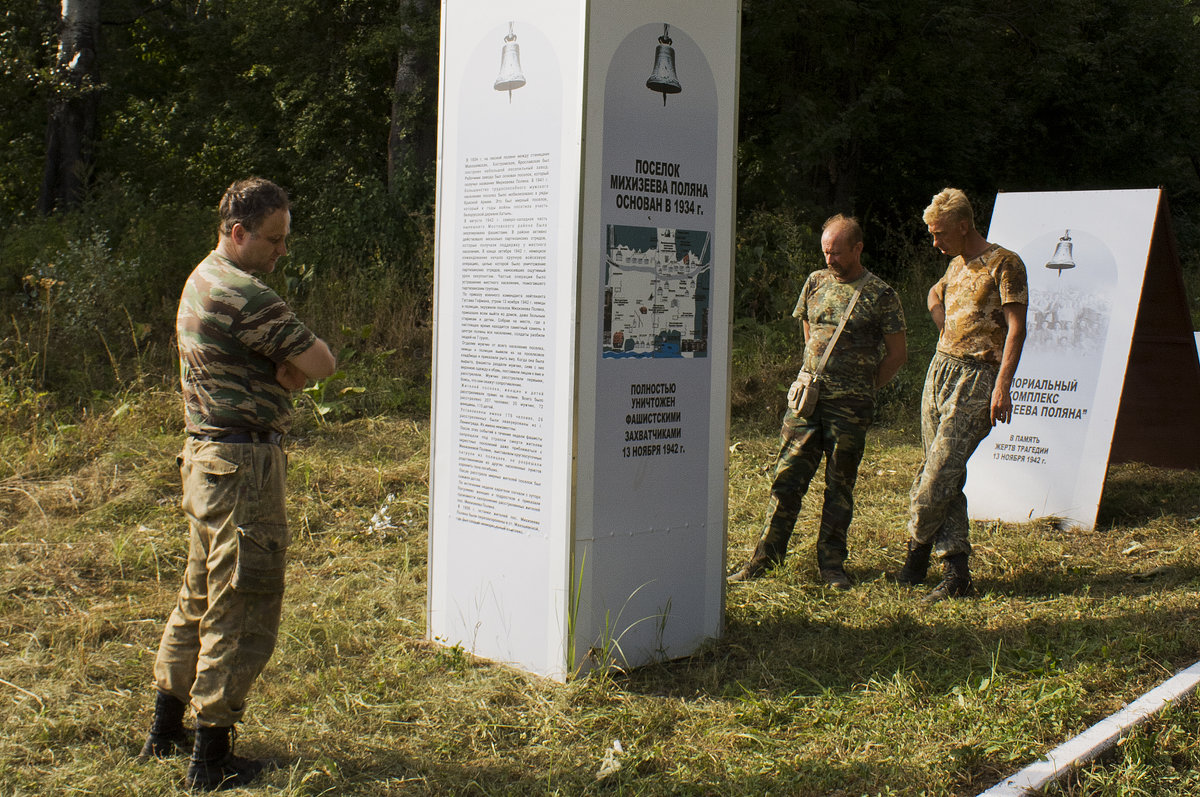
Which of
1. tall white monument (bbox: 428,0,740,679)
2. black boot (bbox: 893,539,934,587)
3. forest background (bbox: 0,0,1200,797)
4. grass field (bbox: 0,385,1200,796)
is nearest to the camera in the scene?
grass field (bbox: 0,385,1200,796)

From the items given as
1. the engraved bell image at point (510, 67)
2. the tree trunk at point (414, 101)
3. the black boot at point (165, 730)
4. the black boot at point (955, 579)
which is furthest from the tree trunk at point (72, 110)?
the black boot at point (955, 579)

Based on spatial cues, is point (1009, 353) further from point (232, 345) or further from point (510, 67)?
point (232, 345)

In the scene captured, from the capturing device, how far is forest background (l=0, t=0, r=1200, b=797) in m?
4.11

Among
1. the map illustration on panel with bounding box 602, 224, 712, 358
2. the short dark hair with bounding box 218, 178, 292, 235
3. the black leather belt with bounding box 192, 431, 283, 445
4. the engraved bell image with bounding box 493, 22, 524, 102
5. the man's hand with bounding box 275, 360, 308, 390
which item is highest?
the engraved bell image with bounding box 493, 22, 524, 102

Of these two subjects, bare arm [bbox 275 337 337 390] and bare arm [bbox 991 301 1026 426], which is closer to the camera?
bare arm [bbox 275 337 337 390]

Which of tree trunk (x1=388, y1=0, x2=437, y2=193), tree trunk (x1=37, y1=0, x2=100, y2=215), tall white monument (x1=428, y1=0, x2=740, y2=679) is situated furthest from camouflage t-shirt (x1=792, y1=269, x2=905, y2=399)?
tree trunk (x1=37, y1=0, x2=100, y2=215)

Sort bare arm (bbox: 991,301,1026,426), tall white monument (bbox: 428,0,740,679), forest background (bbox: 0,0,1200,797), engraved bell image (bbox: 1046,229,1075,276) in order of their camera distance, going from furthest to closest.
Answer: engraved bell image (bbox: 1046,229,1075,276) → bare arm (bbox: 991,301,1026,426) → tall white monument (bbox: 428,0,740,679) → forest background (bbox: 0,0,1200,797)

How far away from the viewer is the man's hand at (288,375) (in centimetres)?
369

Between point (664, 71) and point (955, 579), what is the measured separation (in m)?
3.07

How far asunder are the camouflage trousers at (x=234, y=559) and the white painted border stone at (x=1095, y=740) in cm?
241

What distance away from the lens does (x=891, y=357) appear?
6.01 m

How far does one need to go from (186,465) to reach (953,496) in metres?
3.91

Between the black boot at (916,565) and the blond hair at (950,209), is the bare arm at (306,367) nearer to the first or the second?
the blond hair at (950,209)

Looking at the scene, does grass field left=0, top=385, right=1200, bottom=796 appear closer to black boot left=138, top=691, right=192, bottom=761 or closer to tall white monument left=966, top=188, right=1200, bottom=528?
black boot left=138, top=691, right=192, bottom=761
